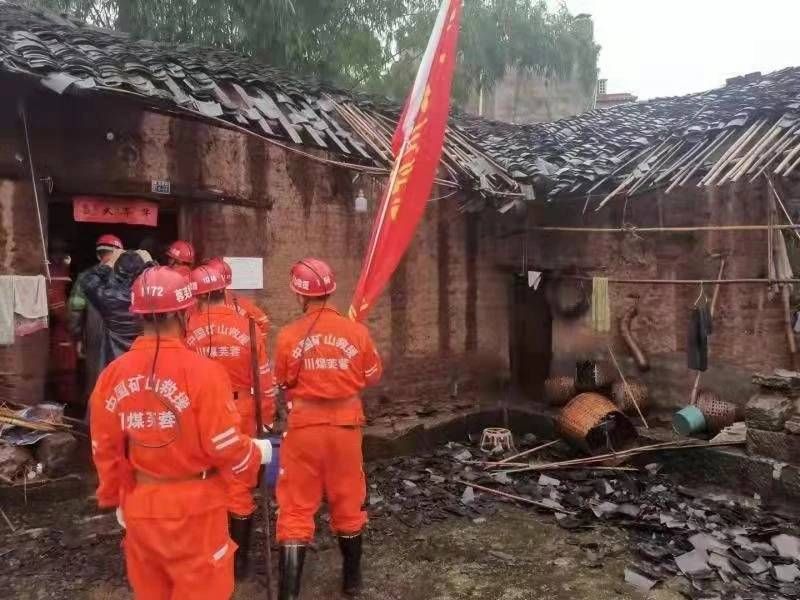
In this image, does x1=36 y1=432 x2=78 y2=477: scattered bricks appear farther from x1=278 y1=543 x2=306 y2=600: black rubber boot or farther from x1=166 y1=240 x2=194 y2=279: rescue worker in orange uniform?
x1=278 y1=543 x2=306 y2=600: black rubber boot

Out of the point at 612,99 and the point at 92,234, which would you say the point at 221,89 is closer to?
the point at 92,234

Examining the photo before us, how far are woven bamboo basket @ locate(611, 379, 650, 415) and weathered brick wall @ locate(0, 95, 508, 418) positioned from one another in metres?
2.14

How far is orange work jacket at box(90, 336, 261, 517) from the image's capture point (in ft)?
10.2

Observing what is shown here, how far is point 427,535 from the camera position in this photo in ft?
20.3

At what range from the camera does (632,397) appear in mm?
8961

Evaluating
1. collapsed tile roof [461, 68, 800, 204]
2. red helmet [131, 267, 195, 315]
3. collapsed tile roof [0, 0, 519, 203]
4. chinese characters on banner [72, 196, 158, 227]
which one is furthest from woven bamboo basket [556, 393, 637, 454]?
red helmet [131, 267, 195, 315]

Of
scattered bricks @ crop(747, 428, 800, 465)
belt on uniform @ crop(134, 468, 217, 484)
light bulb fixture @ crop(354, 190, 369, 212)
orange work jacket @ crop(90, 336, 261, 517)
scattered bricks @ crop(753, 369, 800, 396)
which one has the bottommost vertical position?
scattered bricks @ crop(747, 428, 800, 465)

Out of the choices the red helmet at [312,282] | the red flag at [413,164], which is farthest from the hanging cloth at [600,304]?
the red helmet at [312,282]

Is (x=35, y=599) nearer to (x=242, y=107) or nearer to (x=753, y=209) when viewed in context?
(x=242, y=107)

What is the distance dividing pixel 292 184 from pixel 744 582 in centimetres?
631

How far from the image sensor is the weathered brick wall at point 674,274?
8188mm

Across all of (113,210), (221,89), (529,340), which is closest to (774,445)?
(529,340)

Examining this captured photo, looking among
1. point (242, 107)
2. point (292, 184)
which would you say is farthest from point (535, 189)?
point (242, 107)

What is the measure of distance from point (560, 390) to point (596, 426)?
5.39 ft
